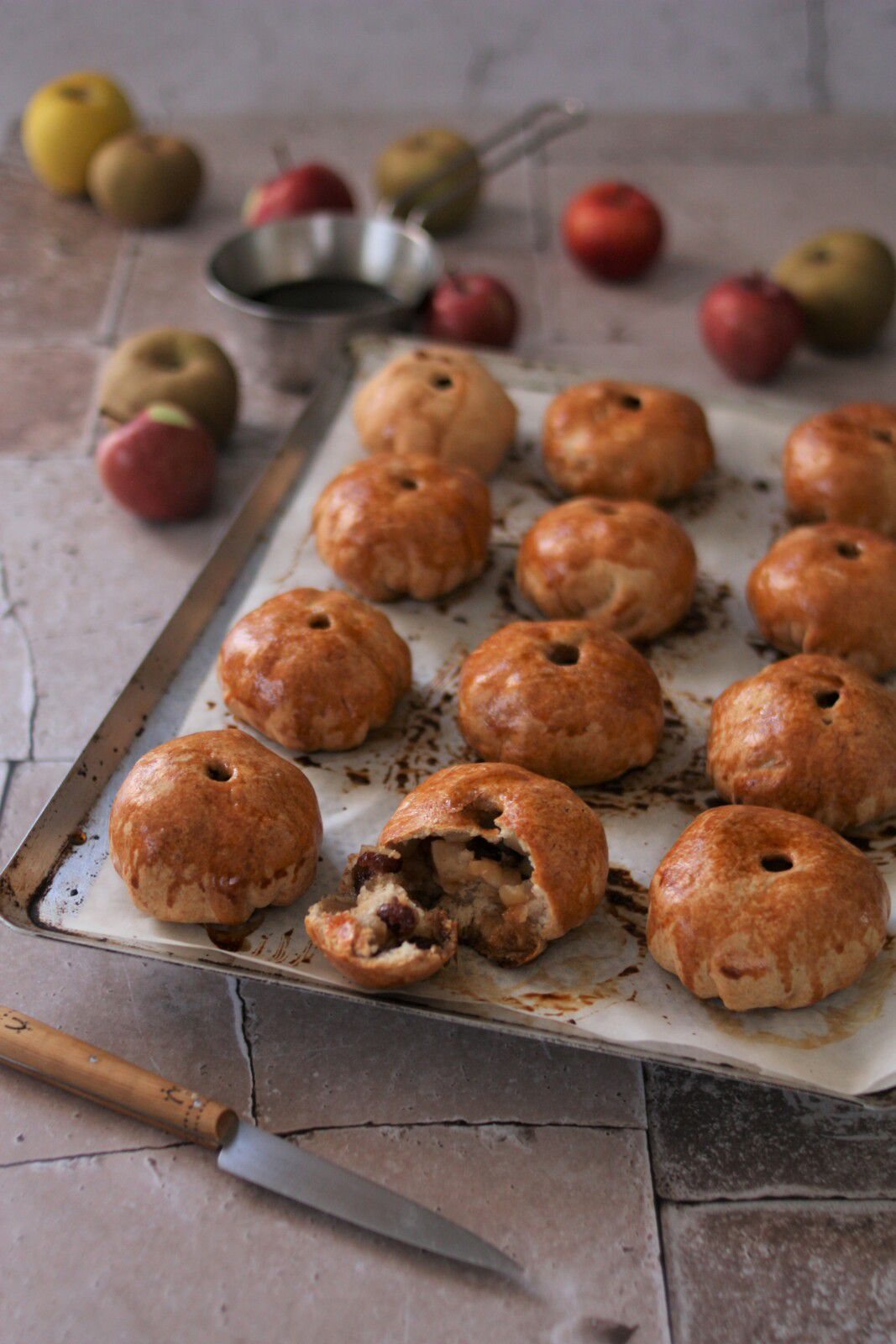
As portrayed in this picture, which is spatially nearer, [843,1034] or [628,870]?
[843,1034]

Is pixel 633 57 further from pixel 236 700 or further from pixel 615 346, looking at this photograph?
pixel 236 700

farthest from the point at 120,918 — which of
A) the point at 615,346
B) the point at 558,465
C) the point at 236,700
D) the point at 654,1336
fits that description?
the point at 615,346

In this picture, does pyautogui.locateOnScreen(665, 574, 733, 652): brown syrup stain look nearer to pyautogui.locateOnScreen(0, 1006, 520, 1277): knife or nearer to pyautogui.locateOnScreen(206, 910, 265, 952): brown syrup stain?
pyautogui.locateOnScreen(206, 910, 265, 952): brown syrup stain

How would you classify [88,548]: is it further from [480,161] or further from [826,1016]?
[480,161]

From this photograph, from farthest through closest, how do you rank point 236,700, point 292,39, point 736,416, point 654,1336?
point 292,39 → point 736,416 → point 236,700 → point 654,1336

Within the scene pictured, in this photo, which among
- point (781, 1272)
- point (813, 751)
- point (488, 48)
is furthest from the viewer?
point (488, 48)

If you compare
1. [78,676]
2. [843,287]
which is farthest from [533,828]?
[843,287]

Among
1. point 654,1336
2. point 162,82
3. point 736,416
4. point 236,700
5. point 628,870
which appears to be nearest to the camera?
point 654,1336

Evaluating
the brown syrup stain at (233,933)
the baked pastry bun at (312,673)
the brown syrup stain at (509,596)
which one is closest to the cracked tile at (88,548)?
the baked pastry bun at (312,673)

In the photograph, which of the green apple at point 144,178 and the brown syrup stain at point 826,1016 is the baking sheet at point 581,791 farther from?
the green apple at point 144,178
